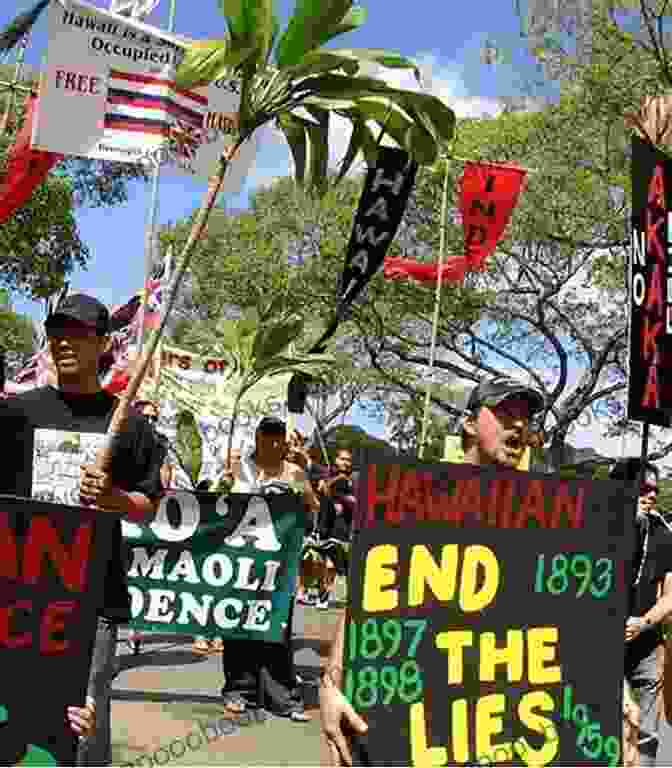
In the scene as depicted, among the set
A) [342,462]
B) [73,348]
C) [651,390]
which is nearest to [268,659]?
[651,390]

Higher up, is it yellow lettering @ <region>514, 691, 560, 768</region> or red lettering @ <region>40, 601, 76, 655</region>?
red lettering @ <region>40, 601, 76, 655</region>

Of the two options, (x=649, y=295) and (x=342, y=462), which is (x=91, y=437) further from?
(x=342, y=462)

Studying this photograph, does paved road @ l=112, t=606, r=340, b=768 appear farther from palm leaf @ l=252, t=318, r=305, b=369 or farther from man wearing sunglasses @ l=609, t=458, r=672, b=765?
palm leaf @ l=252, t=318, r=305, b=369

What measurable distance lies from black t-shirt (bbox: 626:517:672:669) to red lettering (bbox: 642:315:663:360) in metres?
1.12

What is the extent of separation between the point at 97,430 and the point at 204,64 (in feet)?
3.70

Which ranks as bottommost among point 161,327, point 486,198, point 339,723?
point 339,723

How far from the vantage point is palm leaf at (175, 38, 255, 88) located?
351cm

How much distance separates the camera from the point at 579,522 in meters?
3.58

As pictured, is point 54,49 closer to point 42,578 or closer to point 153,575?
point 153,575

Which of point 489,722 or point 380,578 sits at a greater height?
point 380,578

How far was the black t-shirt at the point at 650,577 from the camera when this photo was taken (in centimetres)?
555

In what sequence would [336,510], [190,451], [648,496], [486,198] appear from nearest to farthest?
[648,496] → [190,451] → [336,510] → [486,198]

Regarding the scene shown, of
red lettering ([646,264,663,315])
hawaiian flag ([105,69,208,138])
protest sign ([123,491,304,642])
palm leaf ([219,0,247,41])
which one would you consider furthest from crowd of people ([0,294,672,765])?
hawaiian flag ([105,69,208,138])

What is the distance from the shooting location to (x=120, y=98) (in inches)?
372
